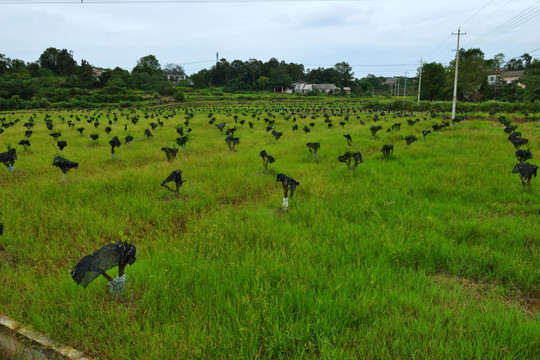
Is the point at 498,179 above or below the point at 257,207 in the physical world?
above

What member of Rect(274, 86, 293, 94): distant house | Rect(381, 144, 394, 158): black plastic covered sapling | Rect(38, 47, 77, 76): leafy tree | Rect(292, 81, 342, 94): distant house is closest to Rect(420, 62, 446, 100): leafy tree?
Rect(292, 81, 342, 94): distant house

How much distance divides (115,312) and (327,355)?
2005 millimetres

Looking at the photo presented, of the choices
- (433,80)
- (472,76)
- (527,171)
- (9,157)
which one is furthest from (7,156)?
(433,80)

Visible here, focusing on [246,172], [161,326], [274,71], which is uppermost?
[274,71]

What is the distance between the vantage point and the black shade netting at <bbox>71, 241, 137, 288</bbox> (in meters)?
2.63

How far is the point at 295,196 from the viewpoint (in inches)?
248

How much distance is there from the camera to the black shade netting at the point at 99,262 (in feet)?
8.62

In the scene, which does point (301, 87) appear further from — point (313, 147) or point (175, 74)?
point (313, 147)

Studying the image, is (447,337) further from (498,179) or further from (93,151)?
(93,151)

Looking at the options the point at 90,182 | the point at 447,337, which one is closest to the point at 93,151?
the point at 90,182

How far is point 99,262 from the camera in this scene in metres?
2.68

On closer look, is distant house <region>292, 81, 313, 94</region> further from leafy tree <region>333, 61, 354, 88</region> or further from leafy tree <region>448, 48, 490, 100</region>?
leafy tree <region>448, 48, 490, 100</region>

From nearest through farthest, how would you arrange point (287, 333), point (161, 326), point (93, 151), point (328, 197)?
point (287, 333)
point (161, 326)
point (328, 197)
point (93, 151)

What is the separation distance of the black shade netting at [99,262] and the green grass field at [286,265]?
173 millimetres
